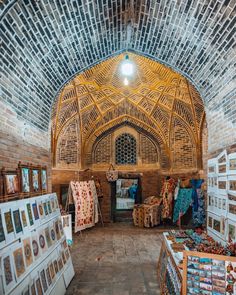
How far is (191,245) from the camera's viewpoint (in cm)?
436

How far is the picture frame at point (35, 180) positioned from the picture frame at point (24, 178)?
138 millimetres

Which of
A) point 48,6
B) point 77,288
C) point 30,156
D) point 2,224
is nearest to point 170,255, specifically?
point 77,288

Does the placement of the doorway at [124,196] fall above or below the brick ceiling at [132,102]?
below

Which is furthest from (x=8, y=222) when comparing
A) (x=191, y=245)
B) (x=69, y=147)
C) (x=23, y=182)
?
(x=69, y=147)

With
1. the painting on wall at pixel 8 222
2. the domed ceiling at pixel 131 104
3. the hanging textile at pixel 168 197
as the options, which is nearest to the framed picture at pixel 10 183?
the painting on wall at pixel 8 222

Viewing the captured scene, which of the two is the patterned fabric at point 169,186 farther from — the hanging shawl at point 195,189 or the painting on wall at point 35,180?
the painting on wall at point 35,180

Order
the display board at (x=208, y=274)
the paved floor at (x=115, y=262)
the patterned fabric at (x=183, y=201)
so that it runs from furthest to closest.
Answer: the patterned fabric at (x=183, y=201)
the paved floor at (x=115, y=262)
the display board at (x=208, y=274)

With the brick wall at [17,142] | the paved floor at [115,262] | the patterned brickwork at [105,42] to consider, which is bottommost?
the paved floor at [115,262]

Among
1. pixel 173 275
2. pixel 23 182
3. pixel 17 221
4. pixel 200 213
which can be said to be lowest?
pixel 200 213

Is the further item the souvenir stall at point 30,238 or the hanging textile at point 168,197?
the hanging textile at point 168,197

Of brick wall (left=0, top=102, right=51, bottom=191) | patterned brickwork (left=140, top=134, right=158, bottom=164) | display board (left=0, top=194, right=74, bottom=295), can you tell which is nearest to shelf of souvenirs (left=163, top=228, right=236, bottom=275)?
display board (left=0, top=194, right=74, bottom=295)

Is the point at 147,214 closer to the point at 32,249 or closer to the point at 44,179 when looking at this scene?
the point at 44,179

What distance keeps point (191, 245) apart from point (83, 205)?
6.74 m

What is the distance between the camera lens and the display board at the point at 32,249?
3.22m
